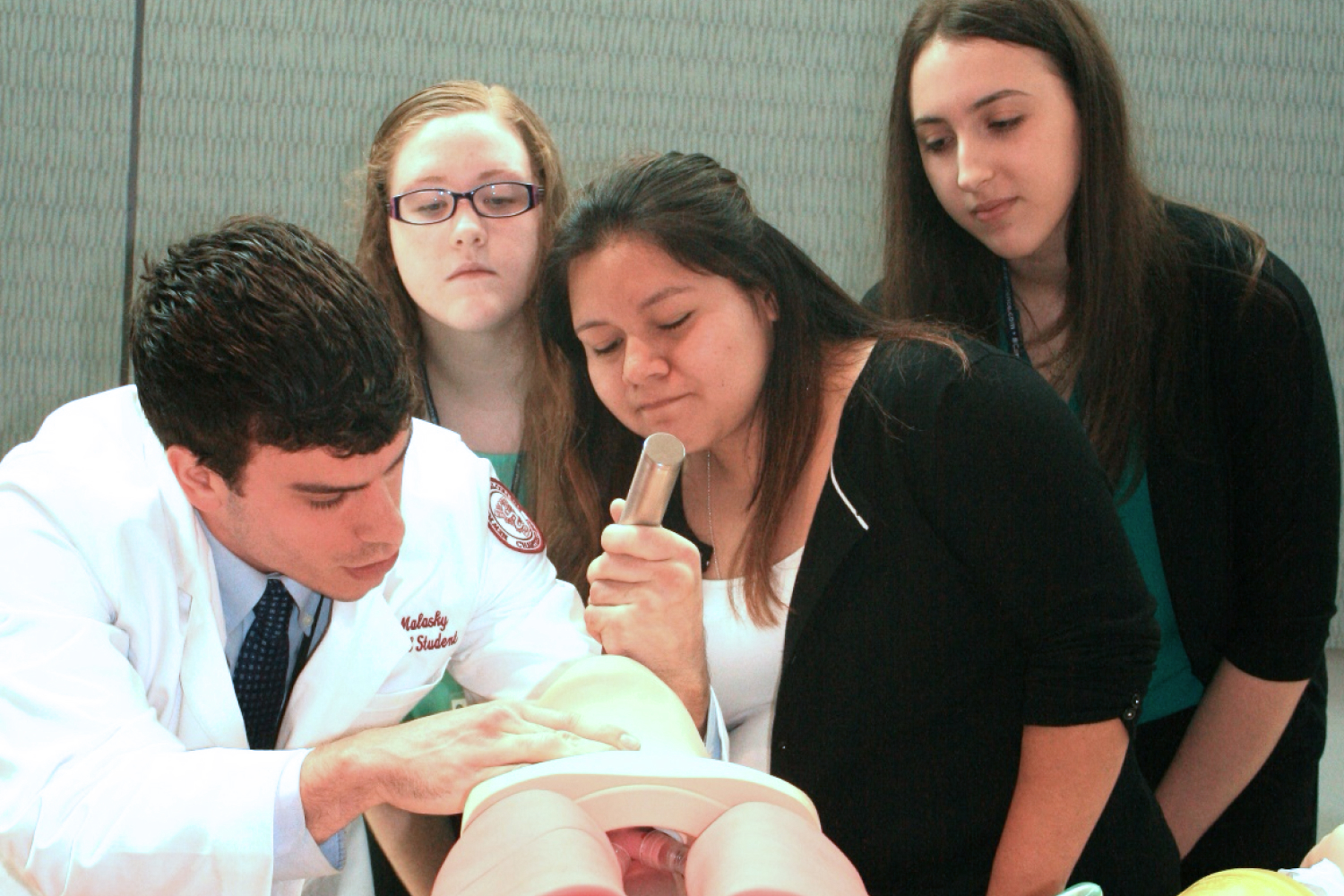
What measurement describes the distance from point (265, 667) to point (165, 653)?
0.09 meters

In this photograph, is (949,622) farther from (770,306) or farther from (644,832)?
(644,832)

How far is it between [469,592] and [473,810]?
0.45 metres

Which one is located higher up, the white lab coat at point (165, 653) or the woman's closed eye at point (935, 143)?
the woman's closed eye at point (935, 143)

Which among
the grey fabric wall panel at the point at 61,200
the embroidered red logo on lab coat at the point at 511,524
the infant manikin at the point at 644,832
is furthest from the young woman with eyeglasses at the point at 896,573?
the grey fabric wall panel at the point at 61,200

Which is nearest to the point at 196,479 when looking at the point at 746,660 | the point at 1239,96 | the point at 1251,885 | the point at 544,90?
the point at 746,660

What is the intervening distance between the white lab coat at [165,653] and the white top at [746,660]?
0.11 metres

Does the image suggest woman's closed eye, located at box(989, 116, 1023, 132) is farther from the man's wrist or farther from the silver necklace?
the man's wrist

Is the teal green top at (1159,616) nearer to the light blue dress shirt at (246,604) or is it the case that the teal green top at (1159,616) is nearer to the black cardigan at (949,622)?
the black cardigan at (949,622)

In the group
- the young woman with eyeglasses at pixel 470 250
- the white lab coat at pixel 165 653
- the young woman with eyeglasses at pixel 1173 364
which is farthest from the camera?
the young woman with eyeglasses at pixel 470 250

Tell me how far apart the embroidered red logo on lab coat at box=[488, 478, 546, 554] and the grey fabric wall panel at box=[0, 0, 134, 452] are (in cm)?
65

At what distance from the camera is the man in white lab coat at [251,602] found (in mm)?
702

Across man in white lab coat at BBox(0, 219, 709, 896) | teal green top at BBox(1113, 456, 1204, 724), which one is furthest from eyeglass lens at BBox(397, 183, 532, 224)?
teal green top at BBox(1113, 456, 1204, 724)

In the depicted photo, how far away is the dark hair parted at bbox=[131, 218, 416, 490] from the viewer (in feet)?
2.73

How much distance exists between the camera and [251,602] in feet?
3.18
